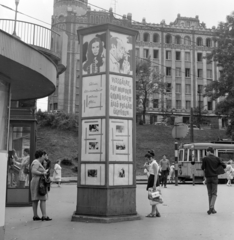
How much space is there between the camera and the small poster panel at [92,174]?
28.8ft

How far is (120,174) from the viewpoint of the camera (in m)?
8.97

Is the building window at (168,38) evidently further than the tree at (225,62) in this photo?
Yes

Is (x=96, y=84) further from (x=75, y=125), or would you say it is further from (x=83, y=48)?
(x=75, y=125)

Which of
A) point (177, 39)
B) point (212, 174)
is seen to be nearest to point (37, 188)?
point (212, 174)

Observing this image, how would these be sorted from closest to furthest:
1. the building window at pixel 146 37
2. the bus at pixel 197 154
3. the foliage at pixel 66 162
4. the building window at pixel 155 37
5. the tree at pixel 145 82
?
the bus at pixel 197 154 → the foliage at pixel 66 162 → the tree at pixel 145 82 → the building window at pixel 146 37 → the building window at pixel 155 37

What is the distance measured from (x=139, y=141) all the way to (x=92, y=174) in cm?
3467

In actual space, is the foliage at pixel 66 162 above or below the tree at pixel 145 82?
below

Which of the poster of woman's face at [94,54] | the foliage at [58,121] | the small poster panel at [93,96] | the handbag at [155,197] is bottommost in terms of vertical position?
the handbag at [155,197]

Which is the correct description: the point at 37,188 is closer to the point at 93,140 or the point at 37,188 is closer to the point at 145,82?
the point at 93,140

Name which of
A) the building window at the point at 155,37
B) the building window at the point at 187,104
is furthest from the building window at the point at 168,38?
the building window at the point at 187,104

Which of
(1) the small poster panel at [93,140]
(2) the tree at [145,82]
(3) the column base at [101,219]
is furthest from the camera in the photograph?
(2) the tree at [145,82]

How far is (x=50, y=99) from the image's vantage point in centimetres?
6278

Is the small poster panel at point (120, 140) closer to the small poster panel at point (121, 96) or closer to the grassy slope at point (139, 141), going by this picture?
the small poster panel at point (121, 96)

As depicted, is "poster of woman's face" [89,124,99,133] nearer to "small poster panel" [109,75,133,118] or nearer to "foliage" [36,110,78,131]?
"small poster panel" [109,75,133,118]
